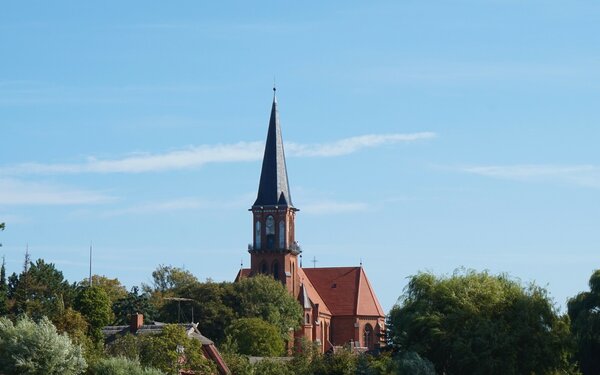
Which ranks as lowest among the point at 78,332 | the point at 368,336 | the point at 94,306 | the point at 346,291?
the point at 78,332

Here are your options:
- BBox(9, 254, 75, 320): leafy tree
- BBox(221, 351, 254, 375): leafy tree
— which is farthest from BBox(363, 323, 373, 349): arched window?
BBox(221, 351, 254, 375): leafy tree

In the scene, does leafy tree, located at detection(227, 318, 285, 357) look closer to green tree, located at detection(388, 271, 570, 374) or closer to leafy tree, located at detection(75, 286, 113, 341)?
leafy tree, located at detection(75, 286, 113, 341)

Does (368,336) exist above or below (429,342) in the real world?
above

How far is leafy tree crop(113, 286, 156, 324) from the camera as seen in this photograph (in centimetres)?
11400

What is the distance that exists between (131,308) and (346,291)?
3958cm

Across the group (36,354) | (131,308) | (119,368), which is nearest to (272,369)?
(119,368)

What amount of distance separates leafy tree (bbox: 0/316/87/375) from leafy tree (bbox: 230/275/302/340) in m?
60.0

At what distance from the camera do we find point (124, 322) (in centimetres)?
11325

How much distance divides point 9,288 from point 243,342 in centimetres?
1981

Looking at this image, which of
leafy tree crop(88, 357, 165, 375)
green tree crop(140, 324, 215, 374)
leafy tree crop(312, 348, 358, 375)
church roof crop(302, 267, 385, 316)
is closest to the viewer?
leafy tree crop(88, 357, 165, 375)

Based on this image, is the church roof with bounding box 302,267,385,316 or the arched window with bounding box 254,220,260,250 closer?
the arched window with bounding box 254,220,260,250

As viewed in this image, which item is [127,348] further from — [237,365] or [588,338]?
[588,338]

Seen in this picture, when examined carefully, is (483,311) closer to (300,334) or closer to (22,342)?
(22,342)

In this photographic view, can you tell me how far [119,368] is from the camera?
2335 inches
